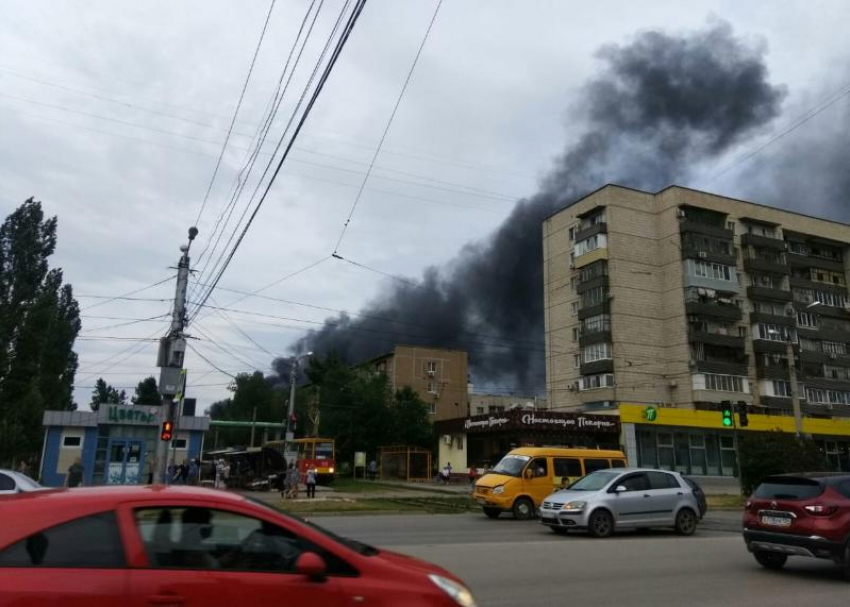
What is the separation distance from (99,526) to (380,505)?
892 inches

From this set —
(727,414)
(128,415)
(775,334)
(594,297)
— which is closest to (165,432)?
(128,415)

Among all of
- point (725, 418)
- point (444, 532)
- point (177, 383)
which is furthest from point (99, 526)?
point (725, 418)

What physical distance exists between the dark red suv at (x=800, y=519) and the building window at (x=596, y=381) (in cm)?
4730

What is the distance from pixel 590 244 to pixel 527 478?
43.5m

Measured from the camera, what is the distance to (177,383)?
67.2ft

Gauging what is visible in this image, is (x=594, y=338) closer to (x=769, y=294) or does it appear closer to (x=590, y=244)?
(x=590, y=244)

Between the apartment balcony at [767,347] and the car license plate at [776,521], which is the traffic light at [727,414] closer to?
the car license plate at [776,521]

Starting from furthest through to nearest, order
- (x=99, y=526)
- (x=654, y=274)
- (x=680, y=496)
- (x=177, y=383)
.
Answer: (x=654, y=274), (x=177, y=383), (x=680, y=496), (x=99, y=526)

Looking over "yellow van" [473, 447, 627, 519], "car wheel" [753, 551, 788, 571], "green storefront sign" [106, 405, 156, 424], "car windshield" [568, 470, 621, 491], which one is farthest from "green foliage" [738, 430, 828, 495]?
"green storefront sign" [106, 405, 156, 424]

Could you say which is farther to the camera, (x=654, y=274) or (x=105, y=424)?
(x=654, y=274)

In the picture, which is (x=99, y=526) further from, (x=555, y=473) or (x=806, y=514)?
(x=555, y=473)

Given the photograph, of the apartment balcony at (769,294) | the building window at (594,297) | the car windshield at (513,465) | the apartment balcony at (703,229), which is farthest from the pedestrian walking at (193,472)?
the apartment balcony at (769,294)

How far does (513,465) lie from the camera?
2108 centimetres

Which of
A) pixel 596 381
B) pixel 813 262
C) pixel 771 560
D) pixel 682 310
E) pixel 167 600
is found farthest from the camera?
pixel 813 262
